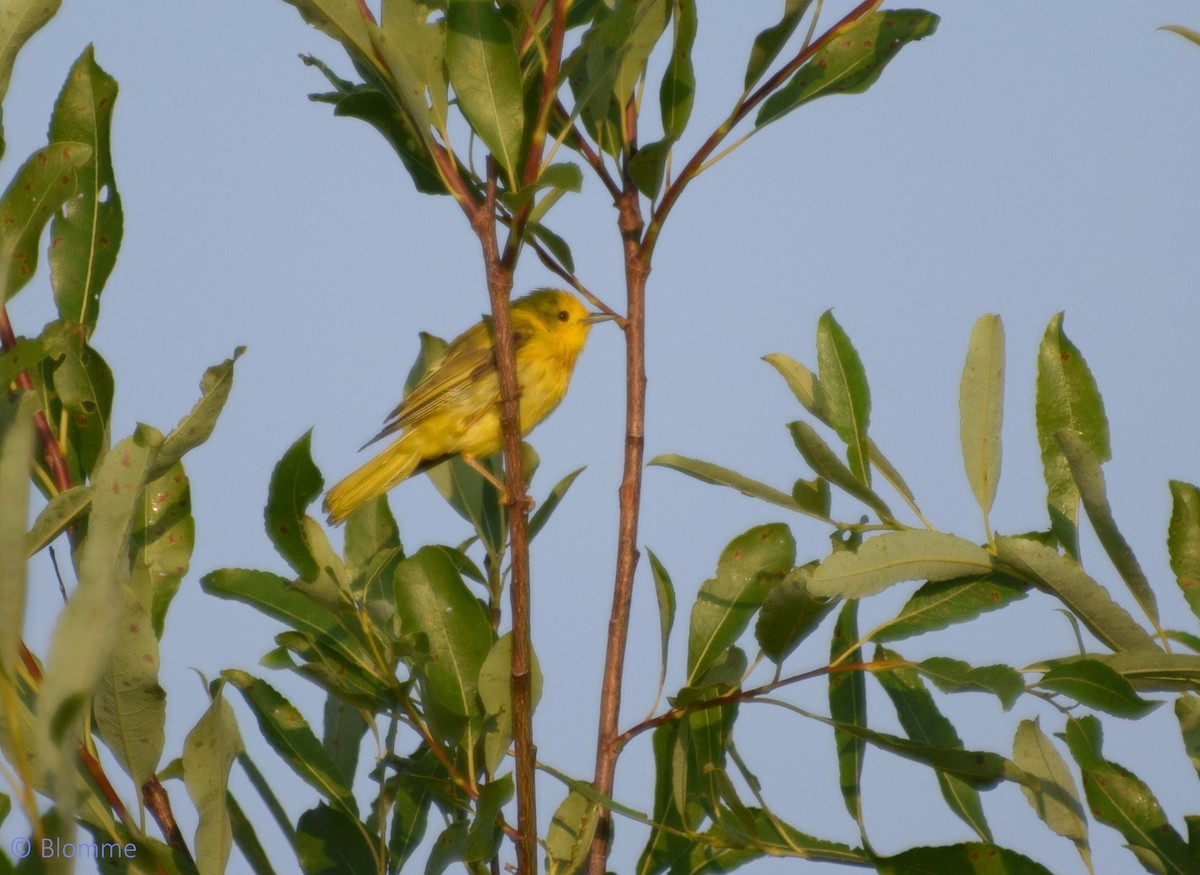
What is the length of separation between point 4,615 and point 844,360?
4.84 feet

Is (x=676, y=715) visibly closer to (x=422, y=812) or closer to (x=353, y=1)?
(x=422, y=812)

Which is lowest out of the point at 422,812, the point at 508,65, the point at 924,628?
the point at 422,812

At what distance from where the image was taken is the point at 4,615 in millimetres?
916

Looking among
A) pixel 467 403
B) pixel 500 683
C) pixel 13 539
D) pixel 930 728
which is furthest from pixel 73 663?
pixel 467 403

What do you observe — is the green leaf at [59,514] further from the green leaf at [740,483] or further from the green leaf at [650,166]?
the green leaf at [650,166]

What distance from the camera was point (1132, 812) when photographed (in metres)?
1.93

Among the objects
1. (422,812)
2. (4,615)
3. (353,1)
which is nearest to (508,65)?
(353,1)

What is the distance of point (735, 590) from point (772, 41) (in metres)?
1.02

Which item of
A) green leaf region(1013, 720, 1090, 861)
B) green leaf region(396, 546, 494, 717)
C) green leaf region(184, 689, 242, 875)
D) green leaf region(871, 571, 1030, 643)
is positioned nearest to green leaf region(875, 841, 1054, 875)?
green leaf region(1013, 720, 1090, 861)

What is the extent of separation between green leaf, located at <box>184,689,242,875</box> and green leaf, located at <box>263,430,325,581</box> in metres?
0.40

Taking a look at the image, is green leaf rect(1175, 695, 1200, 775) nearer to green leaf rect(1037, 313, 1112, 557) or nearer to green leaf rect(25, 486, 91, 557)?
green leaf rect(1037, 313, 1112, 557)

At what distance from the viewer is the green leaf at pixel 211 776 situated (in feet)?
5.98

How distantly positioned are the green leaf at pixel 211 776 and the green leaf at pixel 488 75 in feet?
3.12

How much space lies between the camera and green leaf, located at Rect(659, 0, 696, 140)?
2.54 meters
